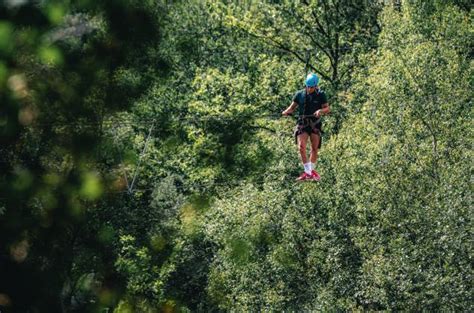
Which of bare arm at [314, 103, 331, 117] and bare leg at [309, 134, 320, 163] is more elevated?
bare arm at [314, 103, 331, 117]

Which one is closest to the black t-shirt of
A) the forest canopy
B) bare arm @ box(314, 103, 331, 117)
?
bare arm @ box(314, 103, 331, 117)

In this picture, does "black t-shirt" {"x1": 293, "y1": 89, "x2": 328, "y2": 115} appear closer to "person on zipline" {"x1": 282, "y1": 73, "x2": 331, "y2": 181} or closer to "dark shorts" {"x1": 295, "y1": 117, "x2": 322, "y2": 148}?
"person on zipline" {"x1": 282, "y1": 73, "x2": 331, "y2": 181}

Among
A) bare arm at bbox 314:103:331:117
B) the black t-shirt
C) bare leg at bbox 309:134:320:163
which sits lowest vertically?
bare leg at bbox 309:134:320:163

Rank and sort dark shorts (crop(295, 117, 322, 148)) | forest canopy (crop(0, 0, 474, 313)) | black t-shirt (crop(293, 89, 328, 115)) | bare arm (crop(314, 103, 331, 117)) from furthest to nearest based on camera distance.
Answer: forest canopy (crop(0, 0, 474, 313))
dark shorts (crop(295, 117, 322, 148))
black t-shirt (crop(293, 89, 328, 115))
bare arm (crop(314, 103, 331, 117))

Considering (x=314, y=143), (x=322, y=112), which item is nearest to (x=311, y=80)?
(x=322, y=112)

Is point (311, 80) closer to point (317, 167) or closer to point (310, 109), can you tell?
point (310, 109)

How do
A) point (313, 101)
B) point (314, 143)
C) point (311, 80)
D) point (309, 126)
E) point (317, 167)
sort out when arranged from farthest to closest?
point (317, 167), point (314, 143), point (309, 126), point (313, 101), point (311, 80)

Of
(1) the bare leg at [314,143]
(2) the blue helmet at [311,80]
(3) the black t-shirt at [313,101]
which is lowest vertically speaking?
(1) the bare leg at [314,143]

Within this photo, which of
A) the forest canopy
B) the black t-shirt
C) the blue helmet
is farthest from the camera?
the forest canopy

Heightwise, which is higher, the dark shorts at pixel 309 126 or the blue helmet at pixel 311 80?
the blue helmet at pixel 311 80

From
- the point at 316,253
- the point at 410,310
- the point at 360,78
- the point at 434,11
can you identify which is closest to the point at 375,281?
the point at 410,310

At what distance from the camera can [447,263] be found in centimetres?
2280

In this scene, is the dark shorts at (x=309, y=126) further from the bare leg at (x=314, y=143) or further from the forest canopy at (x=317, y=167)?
the forest canopy at (x=317, y=167)

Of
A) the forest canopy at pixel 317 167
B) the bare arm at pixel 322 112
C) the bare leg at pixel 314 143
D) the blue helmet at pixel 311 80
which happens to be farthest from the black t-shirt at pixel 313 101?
the forest canopy at pixel 317 167
